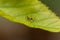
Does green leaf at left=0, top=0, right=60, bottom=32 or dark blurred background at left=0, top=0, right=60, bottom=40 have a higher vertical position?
green leaf at left=0, top=0, right=60, bottom=32

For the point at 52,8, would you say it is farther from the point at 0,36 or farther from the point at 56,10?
the point at 0,36

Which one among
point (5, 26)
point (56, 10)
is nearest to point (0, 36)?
point (5, 26)

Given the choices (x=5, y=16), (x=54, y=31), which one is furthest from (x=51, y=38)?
(x=5, y=16)

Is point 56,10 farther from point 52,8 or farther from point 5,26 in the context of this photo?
point 5,26

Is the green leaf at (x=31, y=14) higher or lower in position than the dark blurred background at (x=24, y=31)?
higher
